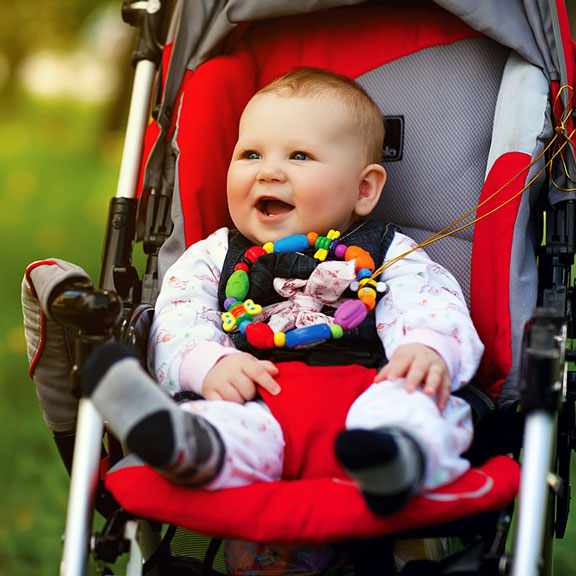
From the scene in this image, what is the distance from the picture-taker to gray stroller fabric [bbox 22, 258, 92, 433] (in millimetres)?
1515

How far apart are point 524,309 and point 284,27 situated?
1.03m

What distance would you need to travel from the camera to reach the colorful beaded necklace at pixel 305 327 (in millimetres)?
1523

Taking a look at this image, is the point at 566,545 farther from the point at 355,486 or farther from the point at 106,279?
the point at 106,279

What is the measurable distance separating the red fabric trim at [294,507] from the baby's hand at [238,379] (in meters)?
0.23

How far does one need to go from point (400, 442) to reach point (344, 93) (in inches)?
36.8

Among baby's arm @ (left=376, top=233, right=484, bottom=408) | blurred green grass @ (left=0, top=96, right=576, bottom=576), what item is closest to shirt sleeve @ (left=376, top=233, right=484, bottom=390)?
baby's arm @ (left=376, top=233, right=484, bottom=408)

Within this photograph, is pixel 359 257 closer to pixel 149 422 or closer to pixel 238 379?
pixel 238 379

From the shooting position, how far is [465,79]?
1.96 metres

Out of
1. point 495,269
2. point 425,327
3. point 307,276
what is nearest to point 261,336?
point 307,276

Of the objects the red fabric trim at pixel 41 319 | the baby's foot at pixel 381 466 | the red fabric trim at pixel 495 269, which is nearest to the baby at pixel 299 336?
the baby's foot at pixel 381 466

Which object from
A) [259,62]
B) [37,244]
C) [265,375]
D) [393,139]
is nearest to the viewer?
[265,375]

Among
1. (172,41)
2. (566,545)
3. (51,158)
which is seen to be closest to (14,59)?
(51,158)

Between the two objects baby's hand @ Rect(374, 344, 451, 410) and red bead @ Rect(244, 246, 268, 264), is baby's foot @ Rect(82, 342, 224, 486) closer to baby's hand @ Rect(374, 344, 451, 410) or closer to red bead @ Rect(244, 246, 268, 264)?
baby's hand @ Rect(374, 344, 451, 410)

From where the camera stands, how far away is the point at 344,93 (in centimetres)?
177
